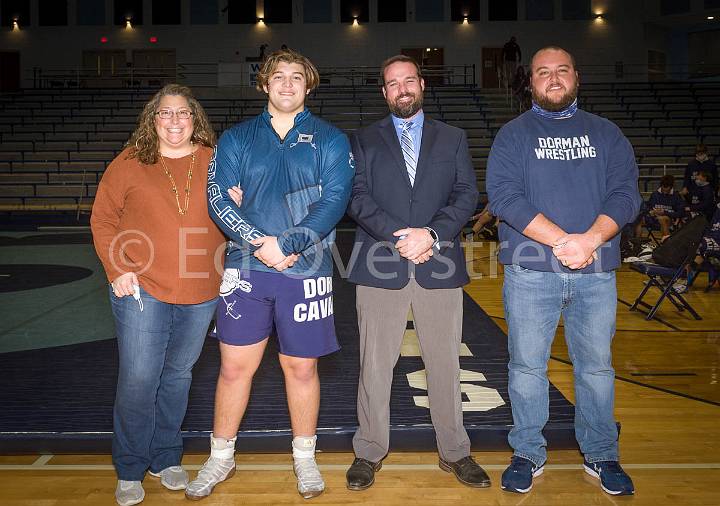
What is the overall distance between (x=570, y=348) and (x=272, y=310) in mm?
1174

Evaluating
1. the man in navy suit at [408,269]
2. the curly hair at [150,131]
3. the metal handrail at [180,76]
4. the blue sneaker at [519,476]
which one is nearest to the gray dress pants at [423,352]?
the man in navy suit at [408,269]

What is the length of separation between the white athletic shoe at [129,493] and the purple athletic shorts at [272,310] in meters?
0.63

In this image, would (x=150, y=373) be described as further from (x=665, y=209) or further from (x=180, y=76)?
(x=180, y=76)

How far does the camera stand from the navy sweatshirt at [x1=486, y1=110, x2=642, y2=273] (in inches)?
110

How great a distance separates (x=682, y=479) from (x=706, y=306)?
14.3ft

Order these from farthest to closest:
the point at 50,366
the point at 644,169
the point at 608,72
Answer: the point at 608,72
the point at 644,169
the point at 50,366

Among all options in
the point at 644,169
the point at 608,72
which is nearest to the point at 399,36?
the point at 608,72

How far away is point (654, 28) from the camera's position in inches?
925

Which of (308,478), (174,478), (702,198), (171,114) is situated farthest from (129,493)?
(702,198)

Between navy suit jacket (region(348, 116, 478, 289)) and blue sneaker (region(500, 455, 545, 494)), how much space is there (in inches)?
28.7

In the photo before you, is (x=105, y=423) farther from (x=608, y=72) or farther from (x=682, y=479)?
(x=608, y=72)

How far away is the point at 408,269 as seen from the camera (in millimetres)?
2861

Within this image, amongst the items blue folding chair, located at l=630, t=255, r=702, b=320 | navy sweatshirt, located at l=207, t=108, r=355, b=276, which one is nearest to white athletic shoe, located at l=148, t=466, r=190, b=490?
navy sweatshirt, located at l=207, t=108, r=355, b=276

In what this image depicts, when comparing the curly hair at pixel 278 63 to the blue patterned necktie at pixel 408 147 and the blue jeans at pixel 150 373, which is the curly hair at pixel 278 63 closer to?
the blue patterned necktie at pixel 408 147
